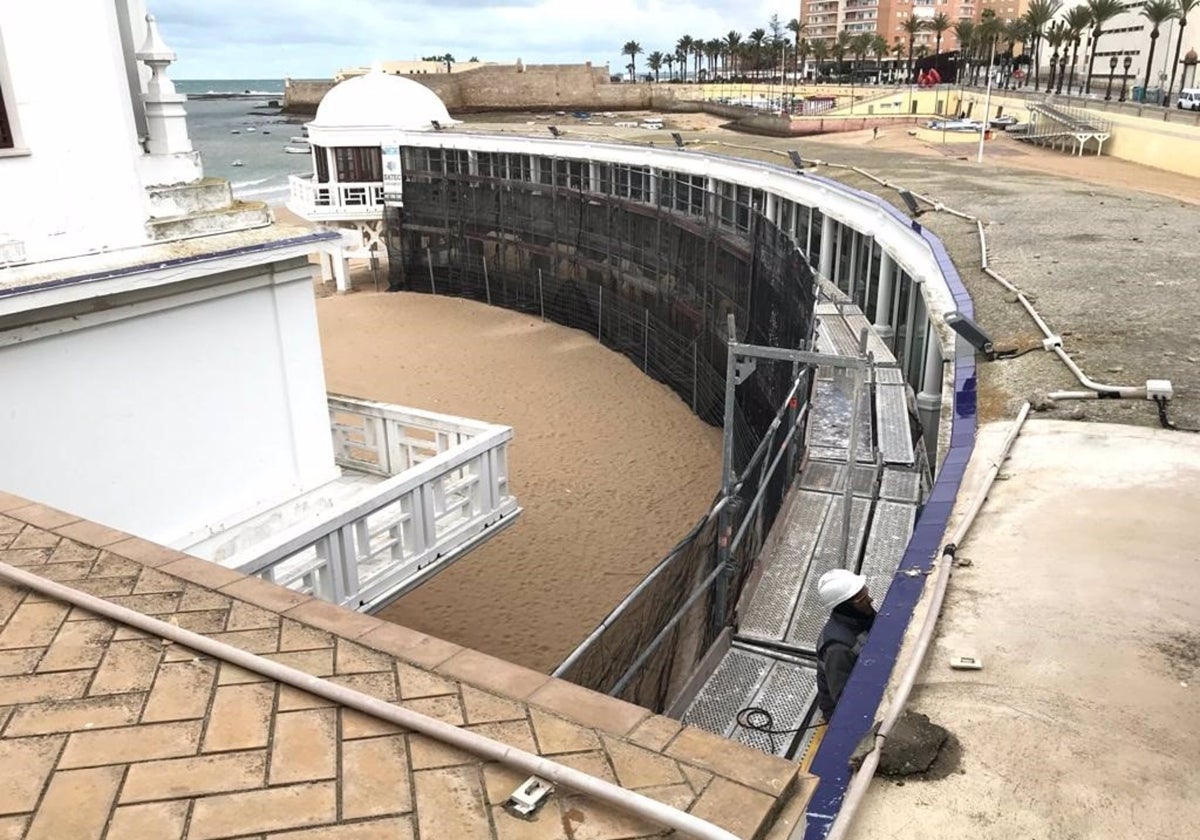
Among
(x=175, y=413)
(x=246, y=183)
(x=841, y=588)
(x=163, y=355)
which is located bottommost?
(x=246, y=183)

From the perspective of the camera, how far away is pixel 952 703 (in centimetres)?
399

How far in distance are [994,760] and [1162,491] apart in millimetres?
3147

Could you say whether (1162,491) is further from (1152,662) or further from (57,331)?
(57,331)

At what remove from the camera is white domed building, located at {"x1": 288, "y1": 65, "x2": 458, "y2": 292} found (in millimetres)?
34125

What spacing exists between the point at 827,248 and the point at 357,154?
69.7 ft

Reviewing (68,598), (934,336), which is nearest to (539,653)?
(934,336)

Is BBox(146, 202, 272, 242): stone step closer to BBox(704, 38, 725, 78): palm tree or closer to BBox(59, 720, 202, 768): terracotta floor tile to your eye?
BBox(59, 720, 202, 768): terracotta floor tile

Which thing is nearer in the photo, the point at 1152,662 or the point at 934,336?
the point at 1152,662

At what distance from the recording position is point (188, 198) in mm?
7457

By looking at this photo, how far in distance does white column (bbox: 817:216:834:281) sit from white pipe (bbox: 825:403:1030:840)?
13.7 metres

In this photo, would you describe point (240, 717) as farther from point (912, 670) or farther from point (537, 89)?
point (537, 89)

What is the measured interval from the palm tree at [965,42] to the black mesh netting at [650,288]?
6827 cm

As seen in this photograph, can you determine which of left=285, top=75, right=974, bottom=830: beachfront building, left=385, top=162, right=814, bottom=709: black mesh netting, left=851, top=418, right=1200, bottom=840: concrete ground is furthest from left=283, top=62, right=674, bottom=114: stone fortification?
left=851, top=418, right=1200, bottom=840: concrete ground

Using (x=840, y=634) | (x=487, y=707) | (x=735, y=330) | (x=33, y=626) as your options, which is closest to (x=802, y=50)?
(x=735, y=330)
